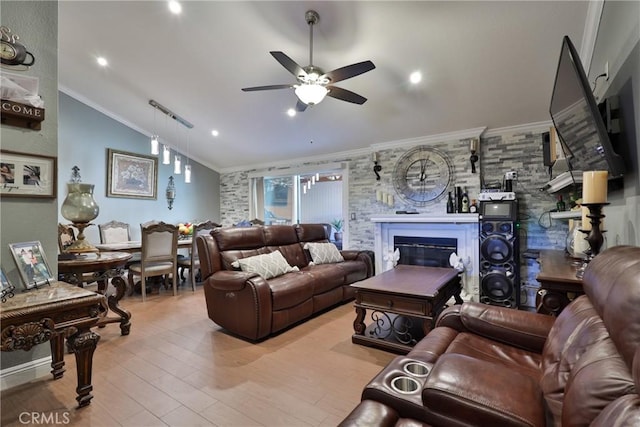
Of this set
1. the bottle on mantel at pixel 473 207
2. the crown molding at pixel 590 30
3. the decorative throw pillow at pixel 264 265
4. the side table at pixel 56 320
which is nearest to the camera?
the side table at pixel 56 320

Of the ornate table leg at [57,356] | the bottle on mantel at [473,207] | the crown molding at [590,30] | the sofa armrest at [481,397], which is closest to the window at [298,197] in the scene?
the bottle on mantel at [473,207]

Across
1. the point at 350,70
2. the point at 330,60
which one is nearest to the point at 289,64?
the point at 350,70

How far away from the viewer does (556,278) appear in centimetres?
171

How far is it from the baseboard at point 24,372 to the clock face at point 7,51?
209cm

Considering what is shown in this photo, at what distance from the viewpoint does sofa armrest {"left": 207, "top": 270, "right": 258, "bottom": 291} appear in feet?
9.07

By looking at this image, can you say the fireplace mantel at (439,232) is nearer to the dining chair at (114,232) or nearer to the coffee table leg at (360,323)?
the coffee table leg at (360,323)

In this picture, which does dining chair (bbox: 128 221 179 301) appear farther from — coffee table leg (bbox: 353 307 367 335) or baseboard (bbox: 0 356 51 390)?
coffee table leg (bbox: 353 307 367 335)

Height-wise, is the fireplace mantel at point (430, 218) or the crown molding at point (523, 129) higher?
the crown molding at point (523, 129)

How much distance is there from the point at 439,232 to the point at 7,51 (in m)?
4.78

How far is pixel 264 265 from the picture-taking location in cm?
323

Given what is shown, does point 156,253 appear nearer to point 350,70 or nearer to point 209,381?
point 209,381

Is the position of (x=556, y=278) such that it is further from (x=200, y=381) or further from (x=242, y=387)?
(x=200, y=381)

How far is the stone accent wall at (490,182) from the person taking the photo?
153 inches

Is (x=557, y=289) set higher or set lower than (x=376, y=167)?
lower
